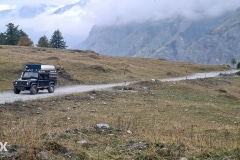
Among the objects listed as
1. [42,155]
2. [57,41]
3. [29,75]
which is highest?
[57,41]

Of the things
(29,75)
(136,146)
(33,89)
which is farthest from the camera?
(29,75)

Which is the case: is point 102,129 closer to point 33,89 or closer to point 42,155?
point 42,155

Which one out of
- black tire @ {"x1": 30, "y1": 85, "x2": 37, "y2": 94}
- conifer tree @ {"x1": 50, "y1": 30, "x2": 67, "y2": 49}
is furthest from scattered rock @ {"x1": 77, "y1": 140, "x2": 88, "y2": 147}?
conifer tree @ {"x1": 50, "y1": 30, "x2": 67, "y2": 49}

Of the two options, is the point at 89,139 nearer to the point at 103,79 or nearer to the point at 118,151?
the point at 118,151

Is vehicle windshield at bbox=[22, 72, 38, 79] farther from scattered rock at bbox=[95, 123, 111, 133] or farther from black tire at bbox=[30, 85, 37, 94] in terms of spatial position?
scattered rock at bbox=[95, 123, 111, 133]

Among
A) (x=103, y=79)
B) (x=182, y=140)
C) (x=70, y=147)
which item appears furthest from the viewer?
(x=103, y=79)

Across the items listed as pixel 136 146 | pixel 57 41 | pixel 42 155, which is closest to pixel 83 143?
pixel 136 146

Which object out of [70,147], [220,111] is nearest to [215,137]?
[70,147]

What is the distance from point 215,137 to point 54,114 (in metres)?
10.8

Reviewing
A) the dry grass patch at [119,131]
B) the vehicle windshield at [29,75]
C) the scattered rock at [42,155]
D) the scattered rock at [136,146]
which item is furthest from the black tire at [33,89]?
the scattered rock at [42,155]

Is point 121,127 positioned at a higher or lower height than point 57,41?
lower

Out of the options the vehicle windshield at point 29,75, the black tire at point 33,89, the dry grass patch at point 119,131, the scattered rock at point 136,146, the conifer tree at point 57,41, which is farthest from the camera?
the conifer tree at point 57,41

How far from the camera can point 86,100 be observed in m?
31.3

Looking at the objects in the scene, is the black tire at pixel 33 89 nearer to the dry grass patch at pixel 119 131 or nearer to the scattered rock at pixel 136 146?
the dry grass patch at pixel 119 131
